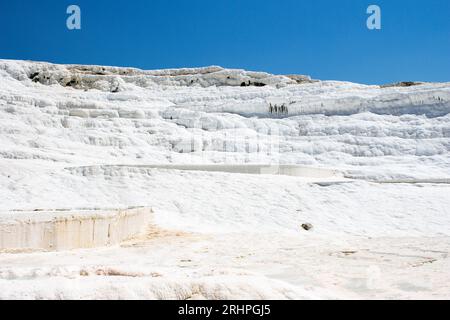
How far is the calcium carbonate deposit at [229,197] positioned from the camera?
176 inches

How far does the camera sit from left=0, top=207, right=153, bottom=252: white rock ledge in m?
7.39

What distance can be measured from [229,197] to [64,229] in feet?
17.2

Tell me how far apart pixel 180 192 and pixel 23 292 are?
9.06 meters

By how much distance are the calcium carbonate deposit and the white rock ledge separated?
23mm

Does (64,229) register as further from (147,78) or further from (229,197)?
(147,78)

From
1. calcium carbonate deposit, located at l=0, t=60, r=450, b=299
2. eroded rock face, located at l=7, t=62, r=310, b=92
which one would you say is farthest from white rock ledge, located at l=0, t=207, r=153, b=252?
eroded rock face, located at l=7, t=62, r=310, b=92

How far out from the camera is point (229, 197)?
41.2ft

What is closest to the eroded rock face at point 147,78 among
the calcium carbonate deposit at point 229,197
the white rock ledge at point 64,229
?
the calcium carbonate deposit at point 229,197

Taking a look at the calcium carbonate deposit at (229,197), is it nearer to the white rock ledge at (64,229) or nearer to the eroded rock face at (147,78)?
the white rock ledge at (64,229)

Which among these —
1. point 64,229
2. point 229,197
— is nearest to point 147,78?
point 229,197

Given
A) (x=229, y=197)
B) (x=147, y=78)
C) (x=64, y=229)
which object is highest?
(x=147, y=78)

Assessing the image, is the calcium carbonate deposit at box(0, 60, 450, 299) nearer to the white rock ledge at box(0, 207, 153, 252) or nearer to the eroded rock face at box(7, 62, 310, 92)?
the white rock ledge at box(0, 207, 153, 252)

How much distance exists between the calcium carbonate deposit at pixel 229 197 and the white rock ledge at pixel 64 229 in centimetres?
2

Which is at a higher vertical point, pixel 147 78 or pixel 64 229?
pixel 147 78
